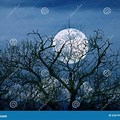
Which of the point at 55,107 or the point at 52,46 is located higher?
the point at 52,46

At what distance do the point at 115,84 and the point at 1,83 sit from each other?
1384 mm

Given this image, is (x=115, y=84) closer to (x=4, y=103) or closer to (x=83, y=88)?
(x=83, y=88)

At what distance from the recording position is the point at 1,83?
7414mm

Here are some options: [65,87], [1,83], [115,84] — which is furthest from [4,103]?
[115,84]

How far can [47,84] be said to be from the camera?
24.5 ft

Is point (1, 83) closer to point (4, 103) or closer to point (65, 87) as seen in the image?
point (4, 103)

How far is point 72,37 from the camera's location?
767cm

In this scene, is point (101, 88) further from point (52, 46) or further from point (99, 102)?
point (52, 46)

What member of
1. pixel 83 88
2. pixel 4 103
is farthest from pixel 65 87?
pixel 4 103

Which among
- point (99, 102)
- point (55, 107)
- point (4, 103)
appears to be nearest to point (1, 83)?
point (4, 103)

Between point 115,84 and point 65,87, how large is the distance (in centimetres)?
61

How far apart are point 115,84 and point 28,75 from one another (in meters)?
1.07
